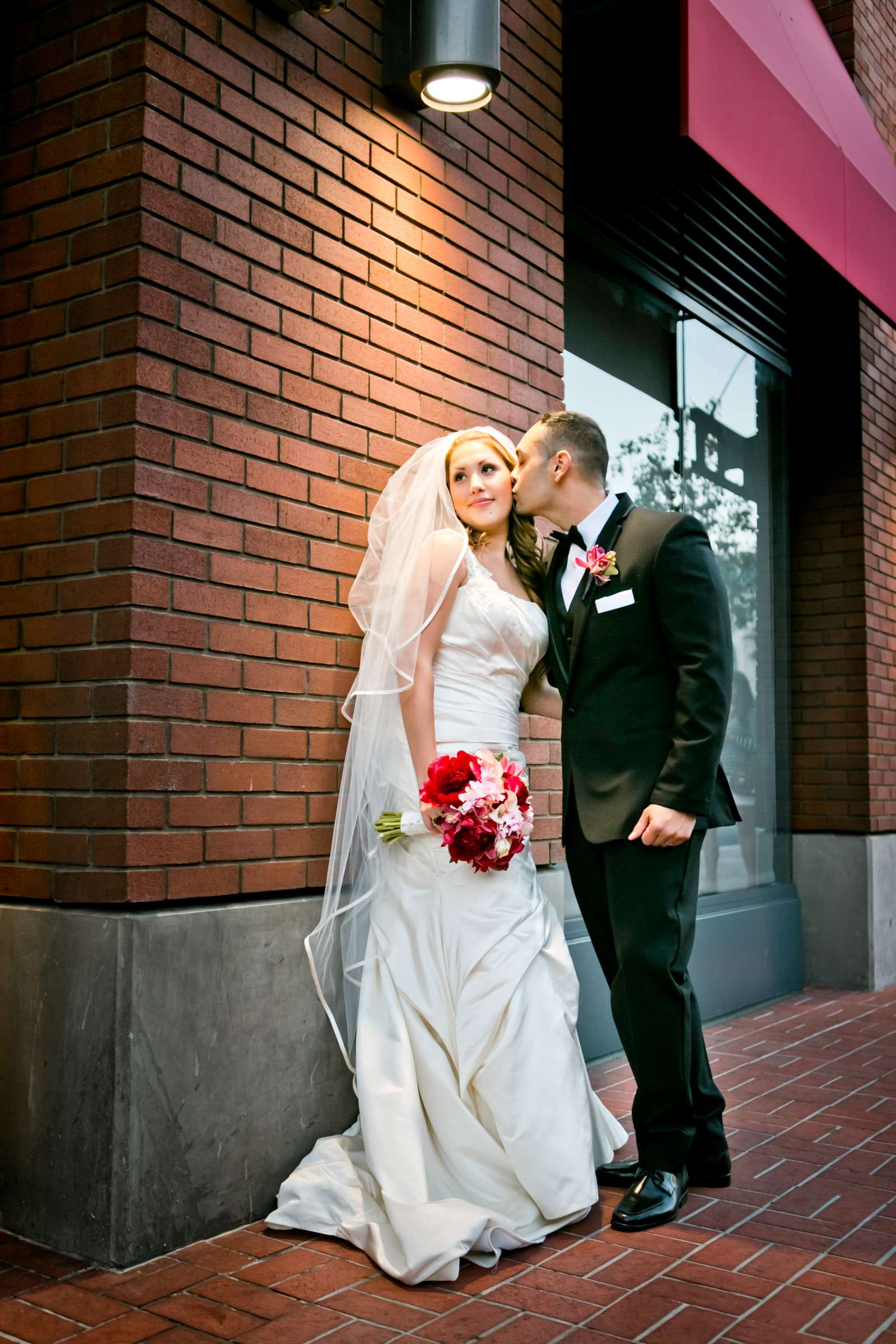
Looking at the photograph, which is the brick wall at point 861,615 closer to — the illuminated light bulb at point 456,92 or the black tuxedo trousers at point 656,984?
the black tuxedo trousers at point 656,984

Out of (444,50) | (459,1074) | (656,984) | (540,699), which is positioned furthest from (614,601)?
(444,50)

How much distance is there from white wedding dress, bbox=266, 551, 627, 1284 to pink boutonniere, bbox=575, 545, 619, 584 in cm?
32

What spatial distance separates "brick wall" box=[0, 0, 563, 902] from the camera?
119 inches

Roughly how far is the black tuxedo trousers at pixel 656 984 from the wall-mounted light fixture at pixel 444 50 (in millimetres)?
2332

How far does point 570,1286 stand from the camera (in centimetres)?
282

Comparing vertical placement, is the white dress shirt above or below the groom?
above

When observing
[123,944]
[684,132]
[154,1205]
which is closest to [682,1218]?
[154,1205]

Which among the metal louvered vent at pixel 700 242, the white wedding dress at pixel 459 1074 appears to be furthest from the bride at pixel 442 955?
the metal louvered vent at pixel 700 242

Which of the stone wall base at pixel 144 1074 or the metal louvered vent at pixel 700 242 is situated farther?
the metal louvered vent at pixel 700 242

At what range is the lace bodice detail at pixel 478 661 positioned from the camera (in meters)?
3.60

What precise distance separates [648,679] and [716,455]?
395 cm

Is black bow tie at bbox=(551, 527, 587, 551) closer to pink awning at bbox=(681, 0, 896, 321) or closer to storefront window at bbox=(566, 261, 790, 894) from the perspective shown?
pink awning at bbox=(681, 0, 896, 321)

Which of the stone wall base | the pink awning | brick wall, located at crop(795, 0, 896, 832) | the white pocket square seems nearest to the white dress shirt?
the white pocket square

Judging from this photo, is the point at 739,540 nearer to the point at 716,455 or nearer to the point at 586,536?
the point at 716,455
